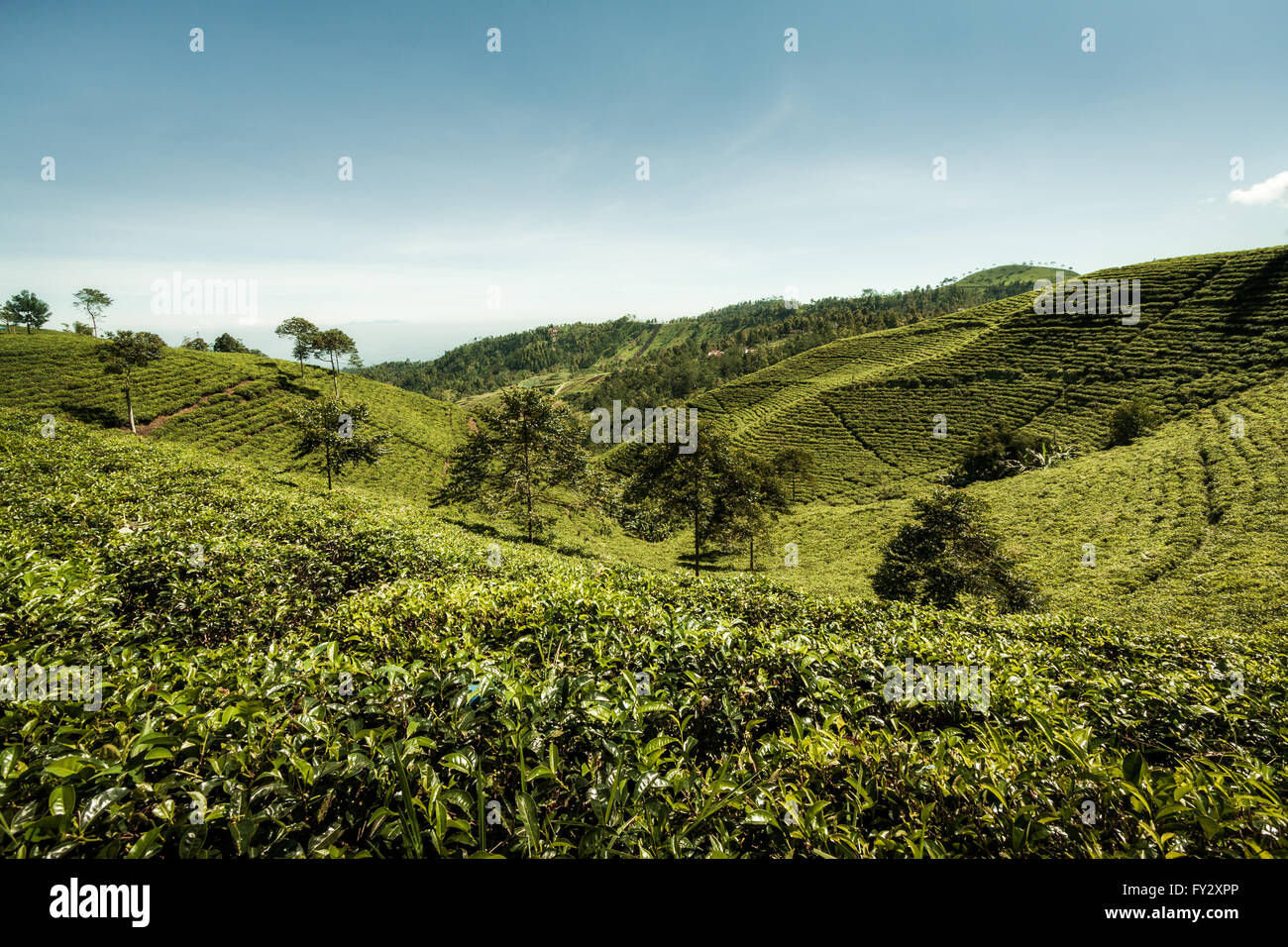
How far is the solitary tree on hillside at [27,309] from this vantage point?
8181 centimetres

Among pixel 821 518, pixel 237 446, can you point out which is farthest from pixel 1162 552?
pixel 237 446

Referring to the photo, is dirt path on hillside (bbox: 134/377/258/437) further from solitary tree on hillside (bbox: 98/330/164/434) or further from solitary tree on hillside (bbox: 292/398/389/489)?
solitary tree on hillside (bbox: 292/398/389/489)

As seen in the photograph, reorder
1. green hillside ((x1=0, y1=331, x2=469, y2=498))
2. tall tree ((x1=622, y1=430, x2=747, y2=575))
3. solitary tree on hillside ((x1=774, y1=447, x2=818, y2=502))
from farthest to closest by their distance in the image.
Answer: solitary tree on hillside ((x1=774, y1=447, x2=818, y2=502)), green hillside ((x1=0, y1=331, x2=469, y2=498)), tall tree ((x1=622, y1=430, x2=747, y2=575))

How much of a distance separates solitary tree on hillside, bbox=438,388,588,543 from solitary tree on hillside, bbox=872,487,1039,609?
18563 mm

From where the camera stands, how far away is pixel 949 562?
73.9ft

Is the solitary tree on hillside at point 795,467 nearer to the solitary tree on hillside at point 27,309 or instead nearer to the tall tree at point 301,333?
the tall tree at point 301,333

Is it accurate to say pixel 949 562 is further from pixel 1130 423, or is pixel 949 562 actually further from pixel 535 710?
pixel 1130 423

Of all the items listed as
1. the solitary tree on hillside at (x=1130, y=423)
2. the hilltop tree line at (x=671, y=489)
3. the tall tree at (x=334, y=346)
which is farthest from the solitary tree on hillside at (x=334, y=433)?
the solitary tree on hillside at (x=1130, y=423)

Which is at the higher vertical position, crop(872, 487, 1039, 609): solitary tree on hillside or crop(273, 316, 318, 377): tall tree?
crop(273, 316, 318, 377): tall tree

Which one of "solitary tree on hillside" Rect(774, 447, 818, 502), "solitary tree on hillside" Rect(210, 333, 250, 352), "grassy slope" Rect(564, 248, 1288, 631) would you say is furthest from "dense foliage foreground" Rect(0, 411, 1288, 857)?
"solitary tree on hillside" Rect(210, 333, 250, 352)

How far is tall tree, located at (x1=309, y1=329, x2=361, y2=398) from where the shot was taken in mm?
62750

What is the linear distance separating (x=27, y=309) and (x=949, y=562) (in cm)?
14331


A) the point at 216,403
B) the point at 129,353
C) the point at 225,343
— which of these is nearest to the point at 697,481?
the point at 129,353
